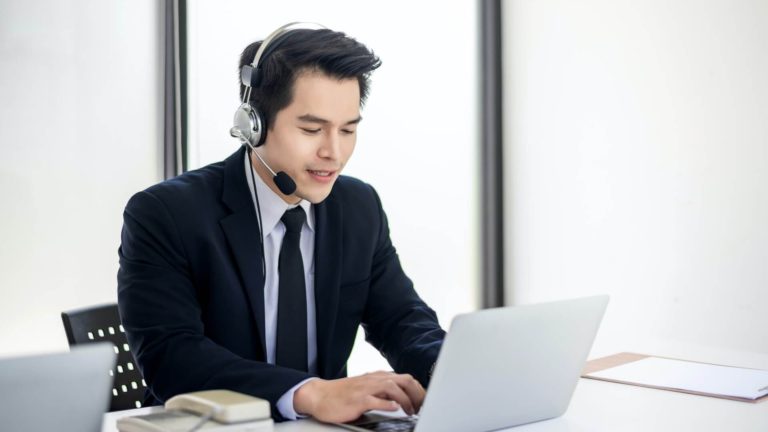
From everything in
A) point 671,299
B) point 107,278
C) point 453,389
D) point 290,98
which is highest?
point 290,98

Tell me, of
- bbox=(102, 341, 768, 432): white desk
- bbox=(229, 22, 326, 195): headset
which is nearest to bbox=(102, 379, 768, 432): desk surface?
bbox=(102, 341, 768, 432): white desk

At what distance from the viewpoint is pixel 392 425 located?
1.36 metres

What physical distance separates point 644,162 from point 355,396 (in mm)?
2675

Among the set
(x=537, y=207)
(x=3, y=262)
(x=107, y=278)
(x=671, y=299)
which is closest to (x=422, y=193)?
(x=537, y=207)

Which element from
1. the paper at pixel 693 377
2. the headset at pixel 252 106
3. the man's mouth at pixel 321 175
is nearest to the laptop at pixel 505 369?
the paper at pixel 693 377

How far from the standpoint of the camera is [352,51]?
1.86 metres

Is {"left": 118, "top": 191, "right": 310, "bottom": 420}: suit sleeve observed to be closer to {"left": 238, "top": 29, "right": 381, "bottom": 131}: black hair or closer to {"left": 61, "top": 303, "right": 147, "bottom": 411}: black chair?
{"left": 61, "top": 303, "right": 147, "bottom": 411}: black chair

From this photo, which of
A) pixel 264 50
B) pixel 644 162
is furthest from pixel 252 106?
pixel 644 162

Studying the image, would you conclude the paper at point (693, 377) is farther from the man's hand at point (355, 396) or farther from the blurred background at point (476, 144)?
the man's hand at point (355, 396)

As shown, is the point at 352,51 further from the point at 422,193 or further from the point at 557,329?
the point at 422,193

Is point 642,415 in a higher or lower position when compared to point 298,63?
lower

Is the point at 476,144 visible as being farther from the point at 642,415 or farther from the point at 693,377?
the point at 642,415

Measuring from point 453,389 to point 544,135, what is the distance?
311 cm

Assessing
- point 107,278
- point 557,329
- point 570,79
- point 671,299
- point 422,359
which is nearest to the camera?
point 557,329
